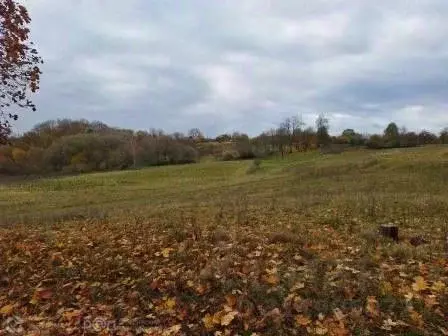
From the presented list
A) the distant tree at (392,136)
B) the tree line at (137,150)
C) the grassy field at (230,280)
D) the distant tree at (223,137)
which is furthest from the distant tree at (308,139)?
the grassy field at (230,280)

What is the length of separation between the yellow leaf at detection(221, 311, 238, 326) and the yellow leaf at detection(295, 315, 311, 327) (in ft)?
2.79

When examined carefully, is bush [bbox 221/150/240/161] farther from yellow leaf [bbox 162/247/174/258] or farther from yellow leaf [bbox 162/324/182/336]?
yellow leaf [bbox 162/324/182/336]

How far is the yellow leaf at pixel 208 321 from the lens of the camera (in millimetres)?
6111

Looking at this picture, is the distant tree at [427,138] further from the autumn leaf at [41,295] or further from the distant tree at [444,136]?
the autumn leaf at [41,295]

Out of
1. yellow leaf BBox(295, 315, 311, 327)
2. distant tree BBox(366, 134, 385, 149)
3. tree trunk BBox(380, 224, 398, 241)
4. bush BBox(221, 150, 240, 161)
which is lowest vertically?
bush BBox(221, 150, 240, 161)

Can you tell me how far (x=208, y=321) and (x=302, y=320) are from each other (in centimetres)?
126

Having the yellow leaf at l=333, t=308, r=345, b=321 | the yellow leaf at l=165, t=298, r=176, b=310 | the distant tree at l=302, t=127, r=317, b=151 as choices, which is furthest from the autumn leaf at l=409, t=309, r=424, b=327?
the distant tree at l=302, t=127, r=317, b=151

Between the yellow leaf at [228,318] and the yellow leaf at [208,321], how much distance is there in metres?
0.15

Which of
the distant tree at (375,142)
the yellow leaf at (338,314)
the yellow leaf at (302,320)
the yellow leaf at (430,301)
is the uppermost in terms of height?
the distant tree at (375,142)

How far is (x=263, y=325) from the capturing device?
5957 millimetres

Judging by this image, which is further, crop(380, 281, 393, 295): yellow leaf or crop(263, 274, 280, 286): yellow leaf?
crop(263, 274, 280, 286): yellow leaf

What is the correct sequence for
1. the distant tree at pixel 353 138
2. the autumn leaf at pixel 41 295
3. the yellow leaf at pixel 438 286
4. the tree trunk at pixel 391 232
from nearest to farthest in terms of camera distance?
the yellow leaf at pixel 438 286 → the autumn leaf at pixel 41 295 → the tree trunk at pixel 391 232 → the distant tree at pixel 353 138

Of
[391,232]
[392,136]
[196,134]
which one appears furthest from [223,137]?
[391,232]

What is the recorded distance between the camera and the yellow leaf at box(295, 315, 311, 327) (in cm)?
A: 591
